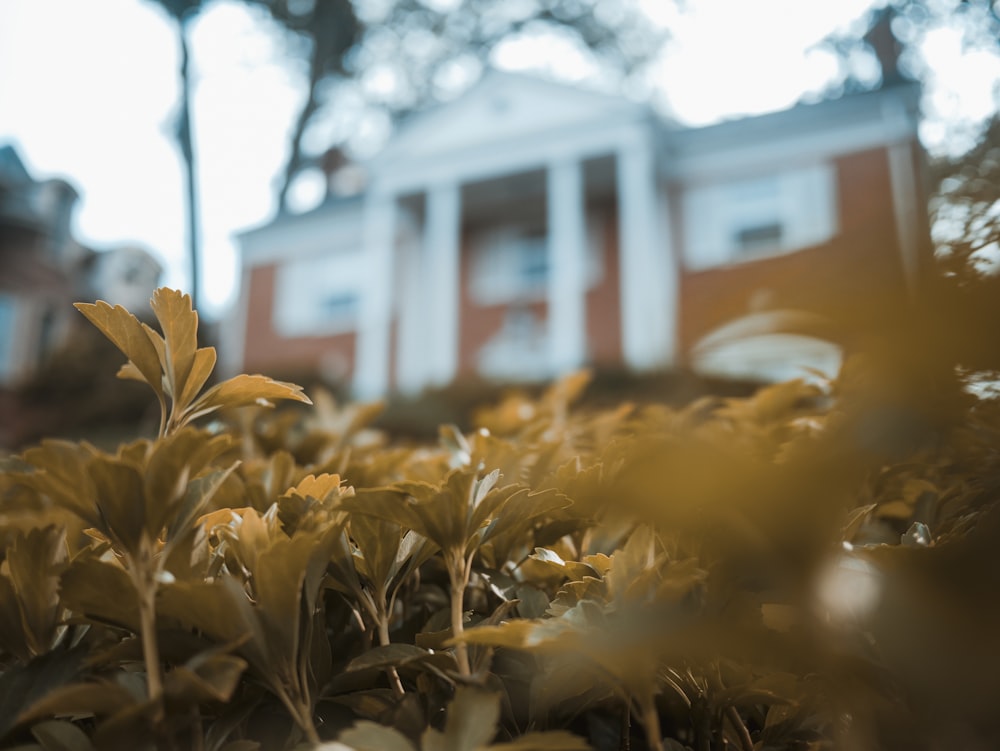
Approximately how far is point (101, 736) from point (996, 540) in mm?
519

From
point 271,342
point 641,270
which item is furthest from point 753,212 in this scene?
point 271,342

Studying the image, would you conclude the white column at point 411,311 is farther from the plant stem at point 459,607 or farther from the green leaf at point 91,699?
the green leaf at point 91,699

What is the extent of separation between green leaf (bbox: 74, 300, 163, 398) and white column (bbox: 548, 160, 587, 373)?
39.0 feet

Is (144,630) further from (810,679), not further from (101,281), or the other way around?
(101,281)

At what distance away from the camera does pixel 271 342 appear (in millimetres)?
18188

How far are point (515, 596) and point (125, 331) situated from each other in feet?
1.41

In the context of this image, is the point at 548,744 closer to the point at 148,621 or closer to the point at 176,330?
the point at 148,621

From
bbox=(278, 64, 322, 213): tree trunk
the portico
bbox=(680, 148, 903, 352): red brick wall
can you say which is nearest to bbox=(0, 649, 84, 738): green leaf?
bbox=(680, 148, 903, 352): red brick wall

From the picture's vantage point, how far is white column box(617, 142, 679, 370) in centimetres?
1286

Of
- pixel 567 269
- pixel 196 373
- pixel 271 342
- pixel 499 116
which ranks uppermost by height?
pixel 499 116

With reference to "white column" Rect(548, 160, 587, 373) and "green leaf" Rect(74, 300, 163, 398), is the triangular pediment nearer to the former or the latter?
"white column" Rect(548, 160, 587, 373)

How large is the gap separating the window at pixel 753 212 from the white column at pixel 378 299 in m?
6.07

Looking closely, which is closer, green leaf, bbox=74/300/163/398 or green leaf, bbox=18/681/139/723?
green leaf, bbox=18/681/139/723

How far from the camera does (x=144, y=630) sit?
0.52m
